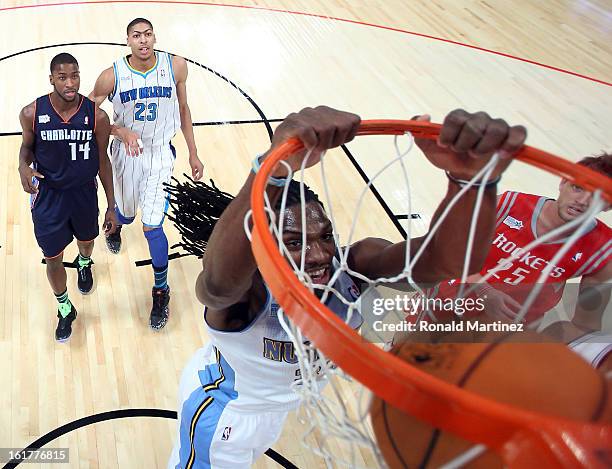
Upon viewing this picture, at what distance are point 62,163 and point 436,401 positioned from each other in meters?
2.59

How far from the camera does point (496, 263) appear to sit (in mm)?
2434

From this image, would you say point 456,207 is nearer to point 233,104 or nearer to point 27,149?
point 27,149

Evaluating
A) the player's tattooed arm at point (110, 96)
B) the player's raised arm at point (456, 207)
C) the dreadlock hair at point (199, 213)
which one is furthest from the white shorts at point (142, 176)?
the player's raised arm at point (456, 207)

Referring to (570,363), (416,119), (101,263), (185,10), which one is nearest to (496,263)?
(416,119)

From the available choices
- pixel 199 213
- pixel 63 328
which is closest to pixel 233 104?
pixel 63 328

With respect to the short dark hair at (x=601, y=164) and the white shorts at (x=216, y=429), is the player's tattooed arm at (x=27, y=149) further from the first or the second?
the short dark hair at (x=601, y=164)

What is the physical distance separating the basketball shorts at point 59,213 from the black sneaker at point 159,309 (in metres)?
0.53

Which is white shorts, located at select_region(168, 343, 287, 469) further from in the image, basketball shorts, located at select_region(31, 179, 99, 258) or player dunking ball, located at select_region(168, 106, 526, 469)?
basketball shorts, located at select_region(31, 179, 99, 258)

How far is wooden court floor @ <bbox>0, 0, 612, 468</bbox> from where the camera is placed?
316 cm

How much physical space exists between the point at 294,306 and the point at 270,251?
0.13 metres

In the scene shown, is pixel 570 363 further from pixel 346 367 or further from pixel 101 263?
pixel 101 263

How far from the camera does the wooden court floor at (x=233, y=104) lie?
316cm

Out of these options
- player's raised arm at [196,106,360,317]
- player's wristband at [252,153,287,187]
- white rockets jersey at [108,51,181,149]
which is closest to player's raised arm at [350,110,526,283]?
player's raised arm at [196,106,360,317]

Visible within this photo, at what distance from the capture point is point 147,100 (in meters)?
3.71
